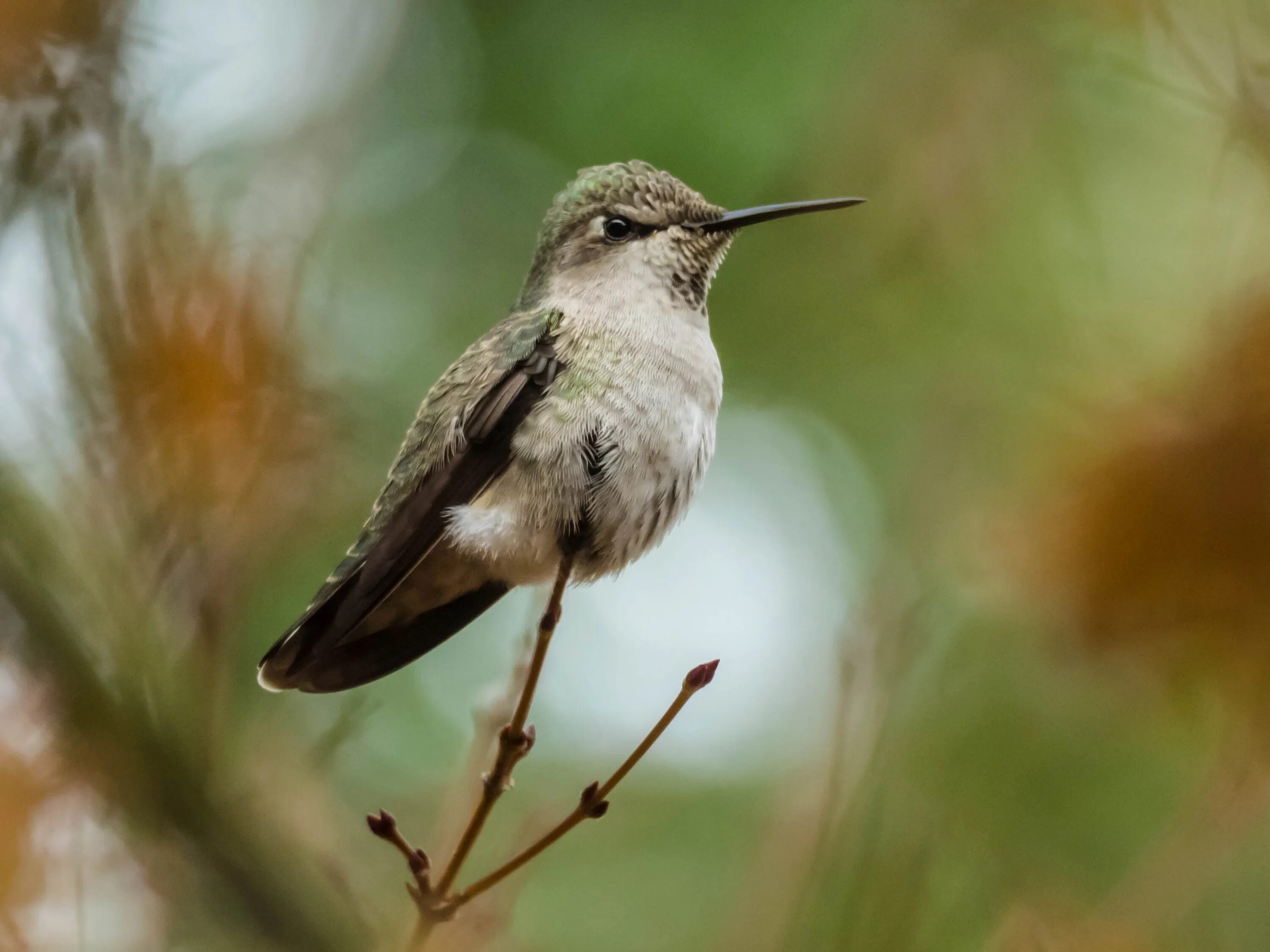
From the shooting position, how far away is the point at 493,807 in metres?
1.75

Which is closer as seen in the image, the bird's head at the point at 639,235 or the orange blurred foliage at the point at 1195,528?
the orange blurred foliage at the point at 1195,528

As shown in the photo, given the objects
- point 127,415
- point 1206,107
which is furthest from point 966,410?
point 127,415

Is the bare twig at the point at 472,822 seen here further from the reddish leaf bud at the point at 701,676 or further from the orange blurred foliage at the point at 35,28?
the orange blurred foliage at the point at 35,28

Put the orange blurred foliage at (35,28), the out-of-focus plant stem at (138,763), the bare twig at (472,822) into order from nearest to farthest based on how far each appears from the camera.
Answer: the bare twig at (472,822)
the out-of-focus plant stem at (138,763)
the orange blurred foliage at (35,28)

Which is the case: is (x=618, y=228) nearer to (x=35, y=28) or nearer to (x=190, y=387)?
(x=190, y=387)

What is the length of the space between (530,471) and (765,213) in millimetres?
718

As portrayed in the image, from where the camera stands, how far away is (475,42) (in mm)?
6504

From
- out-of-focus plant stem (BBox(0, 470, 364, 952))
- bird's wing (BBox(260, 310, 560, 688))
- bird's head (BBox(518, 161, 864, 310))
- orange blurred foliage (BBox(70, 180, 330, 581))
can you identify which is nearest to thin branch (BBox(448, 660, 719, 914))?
out-of-focus plant stem (BBox(0, 470, 364, 952))

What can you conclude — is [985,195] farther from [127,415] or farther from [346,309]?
[127,415]

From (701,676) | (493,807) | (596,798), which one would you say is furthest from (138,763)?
(701,676)

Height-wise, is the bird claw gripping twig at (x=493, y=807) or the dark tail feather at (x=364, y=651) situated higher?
the bird claw gripping twig at (x=493, y=807)

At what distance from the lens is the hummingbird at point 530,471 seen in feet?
7.99

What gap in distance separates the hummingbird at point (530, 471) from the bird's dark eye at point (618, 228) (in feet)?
0.50

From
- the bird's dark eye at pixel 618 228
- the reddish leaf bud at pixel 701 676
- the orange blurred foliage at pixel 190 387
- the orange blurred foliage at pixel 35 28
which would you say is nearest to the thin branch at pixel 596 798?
the reddish leaf bud at pixel 701 676
